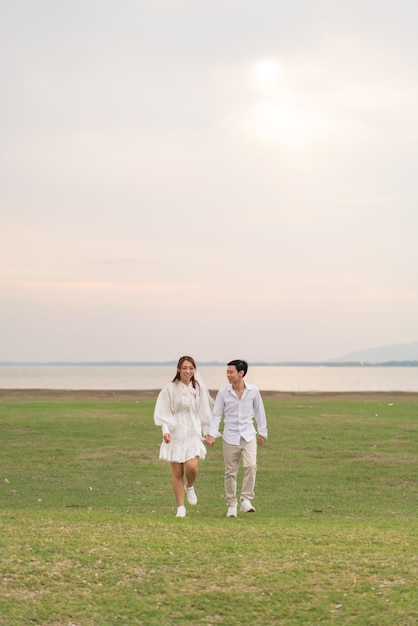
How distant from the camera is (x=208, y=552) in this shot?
373 inches

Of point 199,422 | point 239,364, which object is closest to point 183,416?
point 199,422

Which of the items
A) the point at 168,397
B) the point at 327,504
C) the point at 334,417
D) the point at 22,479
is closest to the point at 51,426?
the point at 22,479

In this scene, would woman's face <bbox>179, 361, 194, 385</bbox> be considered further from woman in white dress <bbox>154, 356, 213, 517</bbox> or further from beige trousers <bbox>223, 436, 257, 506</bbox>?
beige trousers <bbox>223, 436, 257, 506</bbox>

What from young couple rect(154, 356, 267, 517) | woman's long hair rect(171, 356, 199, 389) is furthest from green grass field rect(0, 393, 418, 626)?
woman's long hair rect(171, 356, 199, 389)

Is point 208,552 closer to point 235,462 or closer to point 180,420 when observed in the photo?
point 180,420

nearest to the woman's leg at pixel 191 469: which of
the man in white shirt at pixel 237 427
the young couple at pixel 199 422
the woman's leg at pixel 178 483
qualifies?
the young couple at pixel 199 422

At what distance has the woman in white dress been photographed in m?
12.3

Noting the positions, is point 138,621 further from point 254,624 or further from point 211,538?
point 211,538

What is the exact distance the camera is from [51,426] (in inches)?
1081

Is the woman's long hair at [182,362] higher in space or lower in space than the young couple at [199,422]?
higher

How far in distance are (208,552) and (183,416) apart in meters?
3.28

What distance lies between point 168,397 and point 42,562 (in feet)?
12.8

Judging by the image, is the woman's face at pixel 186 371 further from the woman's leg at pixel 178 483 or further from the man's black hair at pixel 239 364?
the woman's leg at pixel 178 483

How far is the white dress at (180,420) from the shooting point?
12.4 m
